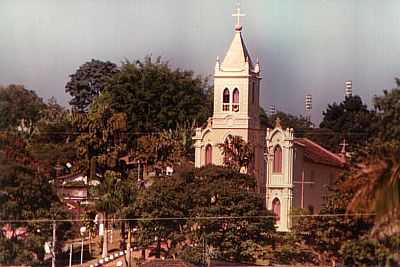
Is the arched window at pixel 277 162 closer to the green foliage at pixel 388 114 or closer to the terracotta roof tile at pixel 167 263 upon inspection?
the green foliage at pixel 388 114

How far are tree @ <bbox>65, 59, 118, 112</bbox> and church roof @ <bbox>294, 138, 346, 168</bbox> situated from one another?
331 inches

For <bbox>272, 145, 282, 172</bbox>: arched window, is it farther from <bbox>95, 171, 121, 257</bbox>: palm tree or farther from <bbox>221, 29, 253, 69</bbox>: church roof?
<bbox>95, 171, 121, 257</bbox>: palm tree

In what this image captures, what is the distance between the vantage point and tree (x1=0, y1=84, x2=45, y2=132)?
2372cm

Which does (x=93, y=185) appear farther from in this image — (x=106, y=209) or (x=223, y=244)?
(x=223, y=244)

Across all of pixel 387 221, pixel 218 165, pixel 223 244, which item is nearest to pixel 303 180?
pixel 218 165

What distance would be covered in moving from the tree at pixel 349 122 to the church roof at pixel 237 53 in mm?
2388

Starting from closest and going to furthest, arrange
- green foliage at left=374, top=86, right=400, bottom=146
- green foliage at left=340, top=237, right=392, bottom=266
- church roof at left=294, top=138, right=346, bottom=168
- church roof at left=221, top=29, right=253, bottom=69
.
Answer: green foliage at left=340, top=237, right=392, bottom=266, green foliage at left=374, top=86, right=400, bottom=146, church roof at left=294, top=138, right=346, bottom=168, church roof at left=221, top=29, right=253, bottom=69

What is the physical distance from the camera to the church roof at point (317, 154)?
20.9 m

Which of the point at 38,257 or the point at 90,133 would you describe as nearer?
the point at 38,257

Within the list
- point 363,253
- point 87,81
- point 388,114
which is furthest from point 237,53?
point 87,81

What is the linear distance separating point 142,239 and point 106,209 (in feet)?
4.25

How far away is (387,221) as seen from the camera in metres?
8.02

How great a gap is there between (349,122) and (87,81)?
10.1 metres

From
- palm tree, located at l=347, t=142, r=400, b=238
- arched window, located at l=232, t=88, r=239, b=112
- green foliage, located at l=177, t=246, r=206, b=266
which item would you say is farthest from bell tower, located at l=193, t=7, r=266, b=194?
palm tree, located at l=347, t=142, r=400, b=238
